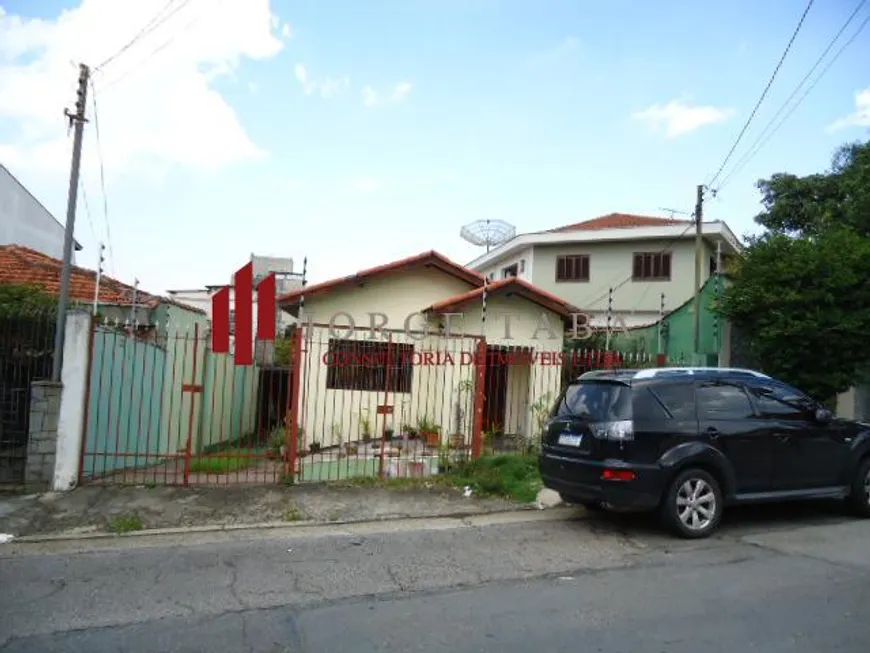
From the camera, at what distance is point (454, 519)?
7.26m

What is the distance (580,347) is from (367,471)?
331 inches

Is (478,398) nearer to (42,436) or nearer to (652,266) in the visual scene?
(42,436)

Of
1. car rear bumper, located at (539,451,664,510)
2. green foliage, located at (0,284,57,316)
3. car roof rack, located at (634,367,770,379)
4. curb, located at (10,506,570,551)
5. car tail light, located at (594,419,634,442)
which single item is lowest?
curb, located at (10,506,570,551)

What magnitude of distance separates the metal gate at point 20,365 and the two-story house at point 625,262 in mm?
15959

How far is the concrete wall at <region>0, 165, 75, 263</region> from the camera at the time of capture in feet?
60.5

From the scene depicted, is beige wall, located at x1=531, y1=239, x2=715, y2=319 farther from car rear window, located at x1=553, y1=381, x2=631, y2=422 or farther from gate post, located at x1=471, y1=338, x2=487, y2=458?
car rear window, located at x1=553, y1=381, x2=631, y2=422

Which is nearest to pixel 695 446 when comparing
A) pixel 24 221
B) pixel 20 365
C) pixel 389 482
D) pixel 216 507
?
pixel 389 482

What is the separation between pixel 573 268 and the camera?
22469mm

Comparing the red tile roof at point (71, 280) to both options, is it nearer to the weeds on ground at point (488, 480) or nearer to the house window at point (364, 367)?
the house window at point (364, 367)

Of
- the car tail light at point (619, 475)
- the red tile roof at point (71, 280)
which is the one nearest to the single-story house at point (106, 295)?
the red tile roof at point (71, 280)

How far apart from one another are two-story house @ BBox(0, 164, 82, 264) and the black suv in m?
18.4

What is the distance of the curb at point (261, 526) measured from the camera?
6273 millimetres

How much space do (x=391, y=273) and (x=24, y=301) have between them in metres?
6.75

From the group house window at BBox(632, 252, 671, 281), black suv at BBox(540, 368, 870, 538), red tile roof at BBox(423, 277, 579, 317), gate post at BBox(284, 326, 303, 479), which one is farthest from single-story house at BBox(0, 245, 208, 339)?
house window at BBox(632, 252, 671, 281)
